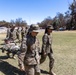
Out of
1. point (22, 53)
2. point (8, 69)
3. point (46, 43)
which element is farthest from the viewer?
point (8, 69)

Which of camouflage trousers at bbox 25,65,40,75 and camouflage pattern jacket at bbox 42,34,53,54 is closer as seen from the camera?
camouflage trousers at bbox 25,65,40,75

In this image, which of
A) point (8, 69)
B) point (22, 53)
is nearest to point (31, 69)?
point (22, 53)

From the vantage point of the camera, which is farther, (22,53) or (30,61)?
(30,61)

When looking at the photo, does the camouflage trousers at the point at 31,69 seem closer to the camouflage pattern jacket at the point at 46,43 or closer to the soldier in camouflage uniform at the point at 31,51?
the soldier in camouflage uniform at the point at 31,51

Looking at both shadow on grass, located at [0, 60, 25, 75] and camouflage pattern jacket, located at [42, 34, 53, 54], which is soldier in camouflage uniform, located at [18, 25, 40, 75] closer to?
camouflage pattern jacket, located at [42, 34, 53, 54]

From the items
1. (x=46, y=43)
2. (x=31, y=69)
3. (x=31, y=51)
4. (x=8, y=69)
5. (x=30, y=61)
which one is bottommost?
(x=8, y=69)

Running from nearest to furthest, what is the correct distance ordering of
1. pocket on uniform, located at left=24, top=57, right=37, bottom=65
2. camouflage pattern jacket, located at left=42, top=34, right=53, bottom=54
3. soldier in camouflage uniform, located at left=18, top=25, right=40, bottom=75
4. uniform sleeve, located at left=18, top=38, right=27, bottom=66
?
uniform sleeve, located at left=18, top=38, right=27, bottom=66
soldier in camouflage uniform, located at left=18, top=25, right=40, bottom=75
pocket on uniform, located at left=24, top=57, right=37, bottom=65
camouflage pattern jacket, located at left=42, top=34, right=53, bottom=54

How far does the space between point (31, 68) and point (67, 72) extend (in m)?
3.65

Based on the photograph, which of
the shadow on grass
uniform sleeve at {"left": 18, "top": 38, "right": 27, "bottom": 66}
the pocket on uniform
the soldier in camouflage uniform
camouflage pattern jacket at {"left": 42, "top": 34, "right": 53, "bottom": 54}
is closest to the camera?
uniform sleeve at {"left": 18, "top": 38, "right": 27, "bottom": 66}

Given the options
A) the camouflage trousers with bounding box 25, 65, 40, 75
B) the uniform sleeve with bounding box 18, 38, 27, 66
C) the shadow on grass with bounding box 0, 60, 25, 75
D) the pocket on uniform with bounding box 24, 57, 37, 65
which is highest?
the uniform sleeve with bounding box 18, 38, 27, 66

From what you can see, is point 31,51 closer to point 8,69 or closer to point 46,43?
point 46,43

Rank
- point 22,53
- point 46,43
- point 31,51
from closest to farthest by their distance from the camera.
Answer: point 22,53 → point 31,51 → point 46,43

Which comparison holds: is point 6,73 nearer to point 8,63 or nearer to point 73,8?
point 8,63

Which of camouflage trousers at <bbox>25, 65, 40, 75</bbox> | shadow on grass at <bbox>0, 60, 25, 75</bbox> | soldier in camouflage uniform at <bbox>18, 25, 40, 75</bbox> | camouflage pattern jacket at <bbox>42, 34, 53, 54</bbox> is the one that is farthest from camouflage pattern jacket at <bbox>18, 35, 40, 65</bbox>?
shadow on grass at <bbox>0, 60, 25, 75</bbox>
